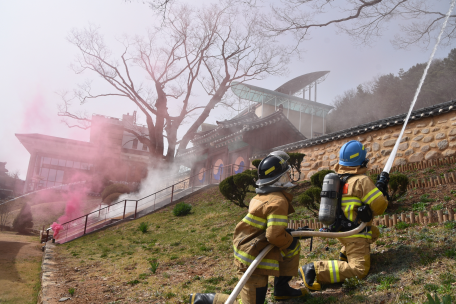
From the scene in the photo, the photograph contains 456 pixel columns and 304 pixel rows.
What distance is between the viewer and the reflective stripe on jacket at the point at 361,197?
3.58 metres

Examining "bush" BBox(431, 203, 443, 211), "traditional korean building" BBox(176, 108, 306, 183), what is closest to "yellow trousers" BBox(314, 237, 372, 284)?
"bush" BBox(431, 203, 443, 211)

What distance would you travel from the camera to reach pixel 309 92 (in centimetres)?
3797

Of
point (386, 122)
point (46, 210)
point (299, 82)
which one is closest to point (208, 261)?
point (386, 122)

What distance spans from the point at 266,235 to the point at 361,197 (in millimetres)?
1393

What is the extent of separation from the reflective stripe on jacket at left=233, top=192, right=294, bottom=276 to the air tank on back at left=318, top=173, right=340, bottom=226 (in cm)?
63

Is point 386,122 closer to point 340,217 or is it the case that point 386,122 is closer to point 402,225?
point 402,225

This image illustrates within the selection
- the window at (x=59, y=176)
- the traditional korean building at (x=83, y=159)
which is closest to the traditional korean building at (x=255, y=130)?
the traditional korean building at (x=83, y=159)

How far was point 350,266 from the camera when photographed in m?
3.65

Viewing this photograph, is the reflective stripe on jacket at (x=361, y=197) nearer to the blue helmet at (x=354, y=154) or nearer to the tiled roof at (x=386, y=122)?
the blue helmet at (x=354, y=154)

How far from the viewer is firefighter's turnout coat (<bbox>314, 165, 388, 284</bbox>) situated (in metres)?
3.61

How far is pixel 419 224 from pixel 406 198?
258cm

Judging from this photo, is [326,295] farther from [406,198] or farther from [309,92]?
[309,92]

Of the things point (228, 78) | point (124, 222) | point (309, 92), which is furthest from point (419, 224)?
point (309, 92)

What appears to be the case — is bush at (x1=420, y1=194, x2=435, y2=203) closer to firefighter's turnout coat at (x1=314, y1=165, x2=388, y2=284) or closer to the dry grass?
the dry grass
